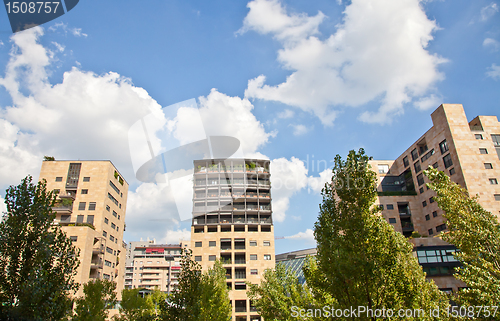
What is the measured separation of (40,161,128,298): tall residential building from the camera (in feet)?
165

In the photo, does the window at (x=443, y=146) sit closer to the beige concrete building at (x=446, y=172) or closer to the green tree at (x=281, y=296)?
the beige concrete building at (x=446, y=172)

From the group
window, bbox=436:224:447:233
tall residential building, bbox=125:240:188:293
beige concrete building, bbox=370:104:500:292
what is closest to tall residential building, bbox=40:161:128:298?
beige concrete building, bbox=370:104:500:292

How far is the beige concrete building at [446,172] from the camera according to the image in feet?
147

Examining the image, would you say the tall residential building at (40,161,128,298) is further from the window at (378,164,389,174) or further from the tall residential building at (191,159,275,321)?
the window at (378,164,389,174)

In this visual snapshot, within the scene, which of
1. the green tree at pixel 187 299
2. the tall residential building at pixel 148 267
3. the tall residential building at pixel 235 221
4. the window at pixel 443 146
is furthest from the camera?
the tall residential building at pixel 148 267

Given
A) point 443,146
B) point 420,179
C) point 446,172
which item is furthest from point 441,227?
point 443,146

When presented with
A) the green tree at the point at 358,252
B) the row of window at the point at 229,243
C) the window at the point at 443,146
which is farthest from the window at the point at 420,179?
the green tree at the point at 358,252

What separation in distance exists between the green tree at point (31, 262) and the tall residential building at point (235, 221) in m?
47.3

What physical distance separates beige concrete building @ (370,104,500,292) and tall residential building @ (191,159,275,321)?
85.9ft

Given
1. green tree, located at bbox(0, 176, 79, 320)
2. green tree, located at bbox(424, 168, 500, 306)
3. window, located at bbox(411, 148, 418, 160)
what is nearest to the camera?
green tree, located at bbox(0, 176, 79, 320)

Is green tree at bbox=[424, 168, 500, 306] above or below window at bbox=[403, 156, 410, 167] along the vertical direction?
below

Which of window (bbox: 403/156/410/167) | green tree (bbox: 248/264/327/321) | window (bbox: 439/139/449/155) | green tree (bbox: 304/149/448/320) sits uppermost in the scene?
window (bbox: 403/156/410/167)

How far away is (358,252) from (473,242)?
8.31 meters
